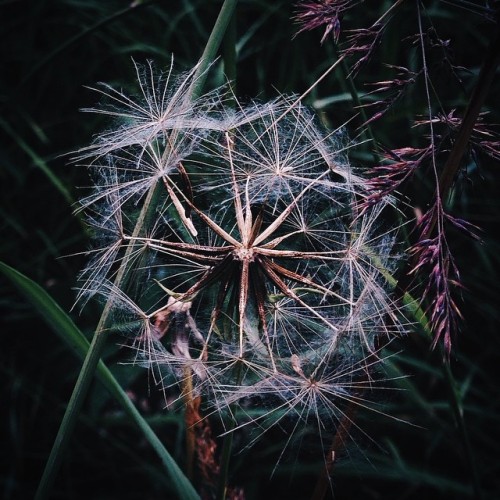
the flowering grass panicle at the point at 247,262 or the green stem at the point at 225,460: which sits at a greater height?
the flowering grass panicle at the point at 247,262

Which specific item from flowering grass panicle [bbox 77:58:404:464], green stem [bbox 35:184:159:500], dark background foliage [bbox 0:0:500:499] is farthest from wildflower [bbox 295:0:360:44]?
dark background foliage [bbox 0:0:500:499]

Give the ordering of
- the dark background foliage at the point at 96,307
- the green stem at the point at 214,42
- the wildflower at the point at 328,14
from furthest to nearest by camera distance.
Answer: the dark background foliage at the point at 96,307, the green stem at the point at 214,42, the wildflower at the point at 328,14

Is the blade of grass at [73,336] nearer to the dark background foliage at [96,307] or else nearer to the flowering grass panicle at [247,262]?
the flowering grass panicle at [247,262]

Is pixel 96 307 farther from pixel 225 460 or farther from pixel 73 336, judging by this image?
pixel 225 460

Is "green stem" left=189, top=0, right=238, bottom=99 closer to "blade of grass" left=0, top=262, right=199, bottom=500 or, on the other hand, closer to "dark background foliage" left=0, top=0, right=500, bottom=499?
"blade of grass" left=0, top=262, right=199, bottom=500

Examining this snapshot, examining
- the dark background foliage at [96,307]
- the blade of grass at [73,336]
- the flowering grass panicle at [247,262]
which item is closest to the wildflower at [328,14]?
the flowering grass panicle at [247,262]
